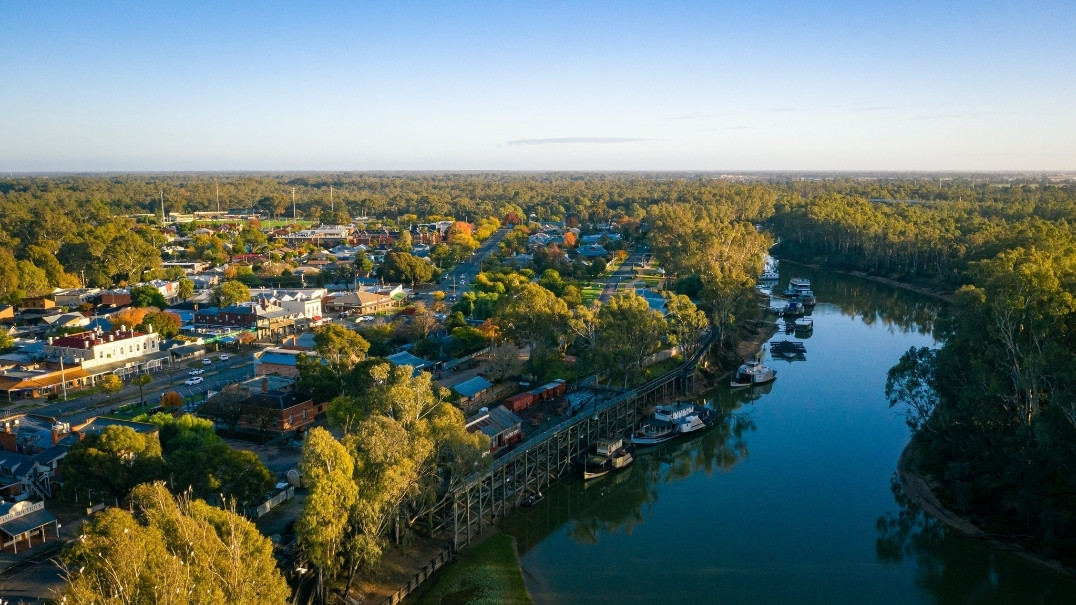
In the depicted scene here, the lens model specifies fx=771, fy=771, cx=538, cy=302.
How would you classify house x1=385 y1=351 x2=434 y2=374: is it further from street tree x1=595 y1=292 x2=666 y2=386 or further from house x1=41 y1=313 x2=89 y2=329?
house x1=41 y1=313 x2=89 y2=329

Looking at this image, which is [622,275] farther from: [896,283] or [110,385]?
[110,385]

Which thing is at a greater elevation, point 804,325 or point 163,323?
point 163,323

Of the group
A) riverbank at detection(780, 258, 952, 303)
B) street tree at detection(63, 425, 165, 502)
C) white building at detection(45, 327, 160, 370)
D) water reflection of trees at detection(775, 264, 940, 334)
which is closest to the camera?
street tree at detection(63, 425, 165, 502)

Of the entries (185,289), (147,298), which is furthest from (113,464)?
(185,289)

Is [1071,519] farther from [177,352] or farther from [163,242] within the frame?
[163,242]


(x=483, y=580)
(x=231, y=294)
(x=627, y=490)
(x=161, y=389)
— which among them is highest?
(x=231, y=294)

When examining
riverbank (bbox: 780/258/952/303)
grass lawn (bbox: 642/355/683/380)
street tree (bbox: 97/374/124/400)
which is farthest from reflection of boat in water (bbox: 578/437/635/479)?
riverbank (bbox: 780/258/952/303)
